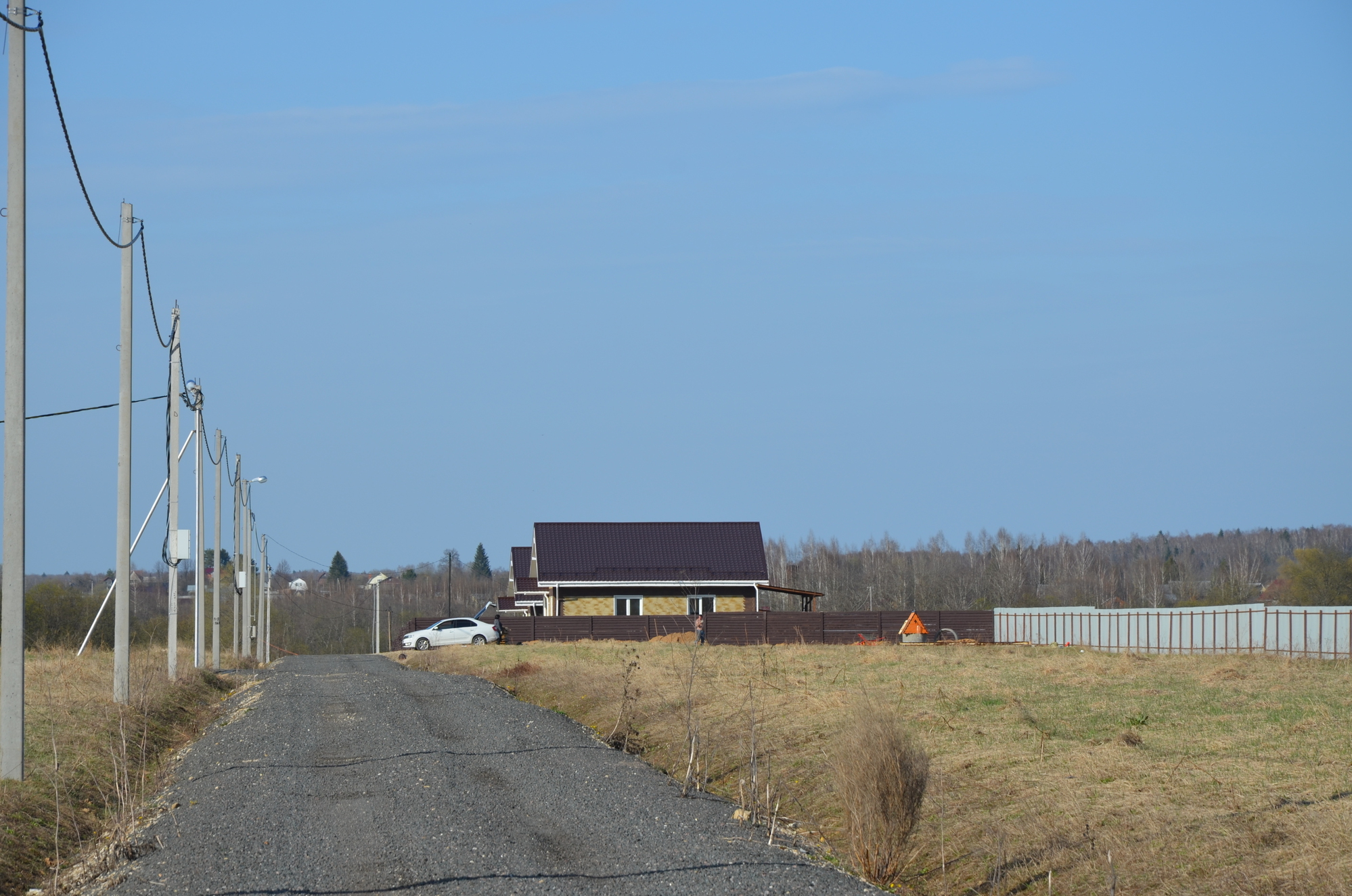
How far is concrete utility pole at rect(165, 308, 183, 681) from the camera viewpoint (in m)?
22.7

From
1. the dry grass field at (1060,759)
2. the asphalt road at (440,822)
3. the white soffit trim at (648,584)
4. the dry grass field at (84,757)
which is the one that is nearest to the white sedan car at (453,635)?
the white soffit trim at (648,584)

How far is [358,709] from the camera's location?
1848cm

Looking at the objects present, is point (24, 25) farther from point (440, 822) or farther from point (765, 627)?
point (765, 627)

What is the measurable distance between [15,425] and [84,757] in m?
3.94

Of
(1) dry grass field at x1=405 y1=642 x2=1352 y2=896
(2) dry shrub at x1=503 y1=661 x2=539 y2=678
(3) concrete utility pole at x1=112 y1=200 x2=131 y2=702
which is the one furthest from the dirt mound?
(3) concrete utility pole at x1=112 y1=200 x2=131 y2=702

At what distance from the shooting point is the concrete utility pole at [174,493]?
22672mm

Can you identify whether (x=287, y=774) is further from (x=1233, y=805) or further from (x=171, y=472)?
(x=171, y=472)

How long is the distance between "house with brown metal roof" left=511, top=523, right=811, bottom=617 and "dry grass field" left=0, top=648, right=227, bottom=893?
29.7 m

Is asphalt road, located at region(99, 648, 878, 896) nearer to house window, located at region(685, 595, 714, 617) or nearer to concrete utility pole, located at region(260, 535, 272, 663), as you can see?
concrete utility pole, located at region(260, 535, 272, 663)

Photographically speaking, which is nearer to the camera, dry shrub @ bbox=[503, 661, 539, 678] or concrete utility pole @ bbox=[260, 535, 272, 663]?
dry shrub @ bbox=[503, 661, 539, 678]

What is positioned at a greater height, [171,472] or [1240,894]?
[171,472]

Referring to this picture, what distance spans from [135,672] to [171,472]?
14.7 ft

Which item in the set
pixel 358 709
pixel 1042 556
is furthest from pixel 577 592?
pixel 1042 556

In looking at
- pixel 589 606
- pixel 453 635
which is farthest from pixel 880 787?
pixel 589 606
